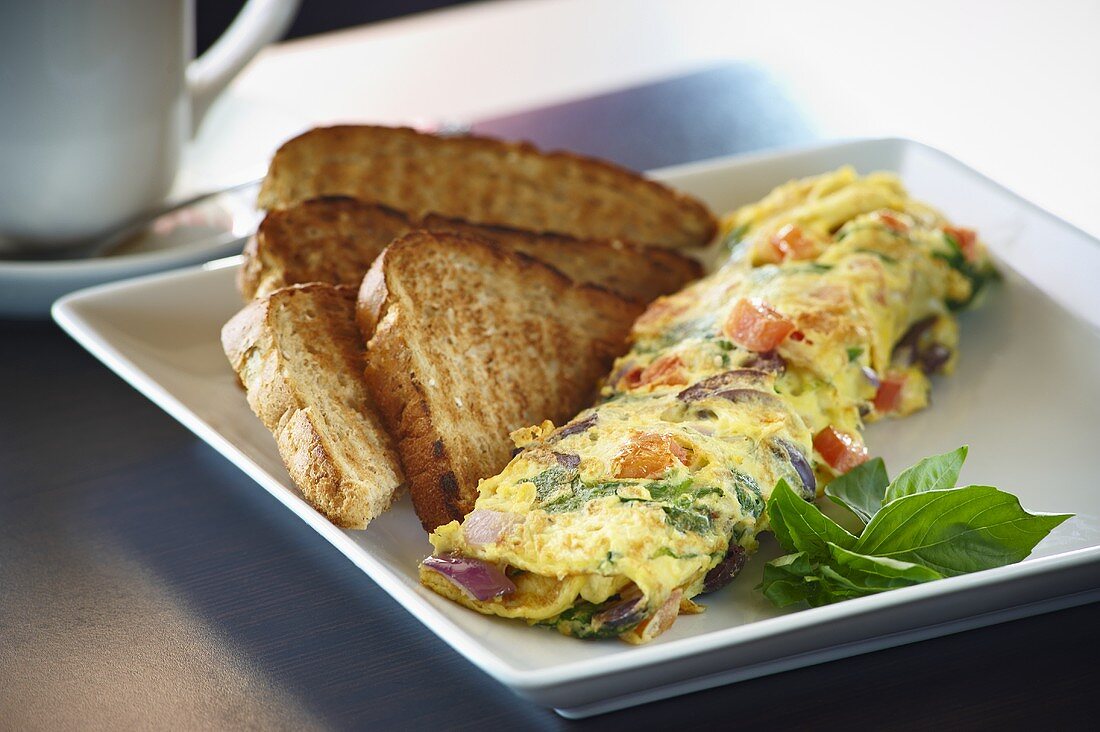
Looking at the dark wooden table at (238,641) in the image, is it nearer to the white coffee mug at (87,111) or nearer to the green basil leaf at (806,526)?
the green basil leaf at (806,526)

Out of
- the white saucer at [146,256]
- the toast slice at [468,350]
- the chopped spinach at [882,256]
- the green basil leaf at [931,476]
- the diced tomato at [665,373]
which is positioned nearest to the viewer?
the green basil leaf at [931,476]

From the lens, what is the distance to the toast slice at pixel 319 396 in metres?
2.45

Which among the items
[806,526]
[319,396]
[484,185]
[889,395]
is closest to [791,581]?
[806,526]

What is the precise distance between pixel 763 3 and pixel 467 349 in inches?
246

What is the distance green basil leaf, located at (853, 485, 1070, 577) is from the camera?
223 centimetres

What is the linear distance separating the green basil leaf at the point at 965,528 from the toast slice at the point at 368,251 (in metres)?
1.45

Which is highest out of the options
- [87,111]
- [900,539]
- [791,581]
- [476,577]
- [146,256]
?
[900,539]

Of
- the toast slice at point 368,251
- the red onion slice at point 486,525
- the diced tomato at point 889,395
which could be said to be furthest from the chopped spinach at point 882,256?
the red onion slice at point 486,525

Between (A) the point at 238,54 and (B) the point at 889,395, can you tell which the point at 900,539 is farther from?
(A) the point at 238,54

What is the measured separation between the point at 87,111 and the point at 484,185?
4.04 ft

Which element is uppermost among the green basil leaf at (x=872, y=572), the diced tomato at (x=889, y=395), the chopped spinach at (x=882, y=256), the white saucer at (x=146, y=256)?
the chopped spinach at (x=882, y=256)

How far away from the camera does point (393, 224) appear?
11.4 feet

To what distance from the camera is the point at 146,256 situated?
3.77 metres

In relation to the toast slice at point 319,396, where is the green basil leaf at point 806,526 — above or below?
above
